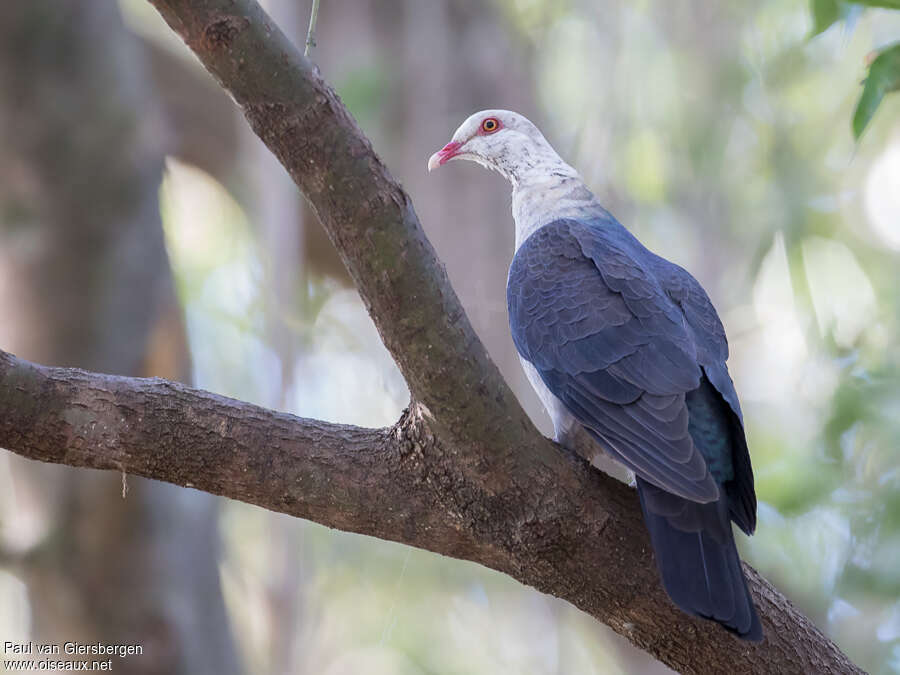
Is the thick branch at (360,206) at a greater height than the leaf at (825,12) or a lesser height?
lesser

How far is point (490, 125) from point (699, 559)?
7.64 ft

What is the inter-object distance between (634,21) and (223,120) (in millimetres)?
3375

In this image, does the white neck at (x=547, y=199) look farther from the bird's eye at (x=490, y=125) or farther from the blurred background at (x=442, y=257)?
the blurred background at (x=442, y=257)

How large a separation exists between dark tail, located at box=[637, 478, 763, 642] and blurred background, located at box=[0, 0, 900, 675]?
1.35 meters

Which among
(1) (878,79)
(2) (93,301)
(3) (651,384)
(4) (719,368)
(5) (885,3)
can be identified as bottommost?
(3) (651,384)

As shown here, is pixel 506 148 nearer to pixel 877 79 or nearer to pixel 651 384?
pixel 651 384

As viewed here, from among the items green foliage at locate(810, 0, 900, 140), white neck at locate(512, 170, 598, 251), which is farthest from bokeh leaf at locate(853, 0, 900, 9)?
white neck at locate(512, 170, 598, 251)

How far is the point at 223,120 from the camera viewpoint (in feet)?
26.6

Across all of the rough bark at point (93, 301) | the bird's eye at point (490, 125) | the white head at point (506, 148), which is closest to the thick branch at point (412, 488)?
the white head at point (506, 148)

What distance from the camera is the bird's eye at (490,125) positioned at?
4250 millimetres

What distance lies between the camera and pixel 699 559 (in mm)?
2514

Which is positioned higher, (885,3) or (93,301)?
(93,301)

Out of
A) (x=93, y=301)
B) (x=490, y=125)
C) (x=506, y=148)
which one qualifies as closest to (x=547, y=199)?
(x=506, y=148)

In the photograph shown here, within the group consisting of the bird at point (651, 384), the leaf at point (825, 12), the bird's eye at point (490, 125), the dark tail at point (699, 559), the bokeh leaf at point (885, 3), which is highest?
the bird's eye at point (490, 125)
